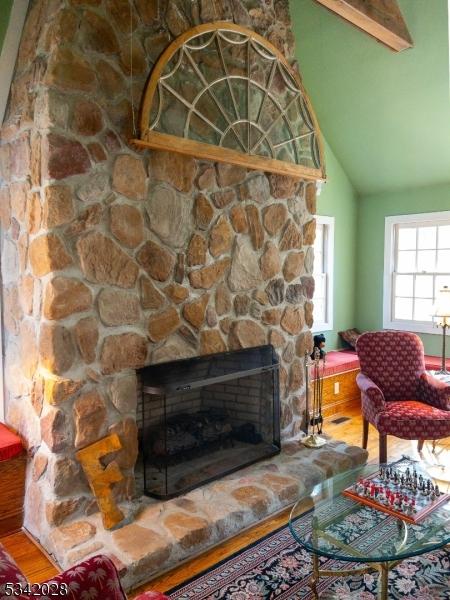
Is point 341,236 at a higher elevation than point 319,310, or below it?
higher

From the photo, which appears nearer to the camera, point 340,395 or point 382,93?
point 382,93

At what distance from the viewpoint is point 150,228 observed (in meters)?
2.84

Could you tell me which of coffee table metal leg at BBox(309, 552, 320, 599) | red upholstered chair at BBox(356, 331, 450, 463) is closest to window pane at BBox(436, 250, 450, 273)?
red upholstered chair at BBox(356, 331, 450, 463)

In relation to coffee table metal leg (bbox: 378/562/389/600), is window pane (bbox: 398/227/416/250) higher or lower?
higher

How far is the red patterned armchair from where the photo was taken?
1216 mm

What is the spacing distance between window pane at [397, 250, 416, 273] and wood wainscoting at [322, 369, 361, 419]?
4.53ft

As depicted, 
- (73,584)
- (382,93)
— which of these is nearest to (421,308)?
(382,93)

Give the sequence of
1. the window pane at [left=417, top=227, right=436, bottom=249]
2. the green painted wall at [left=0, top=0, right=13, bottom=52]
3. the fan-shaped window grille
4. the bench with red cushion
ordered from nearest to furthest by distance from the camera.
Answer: the green painted wall at [left=0, top=0, right=13, bottom=52] → the fan-shaped window grille → the bench with red cushion → the window pane at [left=417, top=227, right=436, bottom=249]

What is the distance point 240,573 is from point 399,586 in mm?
749

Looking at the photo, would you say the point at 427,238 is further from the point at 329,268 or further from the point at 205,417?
the point at 205,417

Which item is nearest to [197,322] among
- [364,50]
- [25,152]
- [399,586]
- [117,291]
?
[117,291]

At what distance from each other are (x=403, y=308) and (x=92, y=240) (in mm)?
4249

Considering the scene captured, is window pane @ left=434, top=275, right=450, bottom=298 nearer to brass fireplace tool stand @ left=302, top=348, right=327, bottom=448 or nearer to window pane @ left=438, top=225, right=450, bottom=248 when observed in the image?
window pane @ left=438, top=225, right=450, bottom=248

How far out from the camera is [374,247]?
591cm
